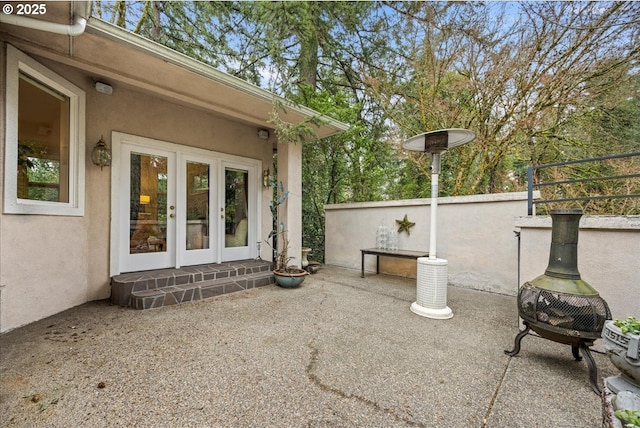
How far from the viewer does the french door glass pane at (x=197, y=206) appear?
14.7 feet

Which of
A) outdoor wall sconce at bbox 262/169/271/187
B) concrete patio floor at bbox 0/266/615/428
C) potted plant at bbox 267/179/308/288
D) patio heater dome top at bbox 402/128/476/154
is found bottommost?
concrete patio floor at bbox 0/266/615/428

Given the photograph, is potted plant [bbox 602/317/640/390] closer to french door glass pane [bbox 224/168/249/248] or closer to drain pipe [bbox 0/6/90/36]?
drain pipe [bbox 0/6/90/36]

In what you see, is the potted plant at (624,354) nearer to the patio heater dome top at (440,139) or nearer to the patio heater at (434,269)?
the patio heater at (434,269)

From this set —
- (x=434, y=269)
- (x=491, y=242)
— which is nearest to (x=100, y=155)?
(x=434, y=269)

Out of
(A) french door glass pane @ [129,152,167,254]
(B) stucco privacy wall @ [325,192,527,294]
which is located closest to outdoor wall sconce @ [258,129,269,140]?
(A) french door glass pane @ [129,152,167,254]

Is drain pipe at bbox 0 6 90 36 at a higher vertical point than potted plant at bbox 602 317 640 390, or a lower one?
higher

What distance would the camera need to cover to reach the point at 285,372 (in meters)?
1.97

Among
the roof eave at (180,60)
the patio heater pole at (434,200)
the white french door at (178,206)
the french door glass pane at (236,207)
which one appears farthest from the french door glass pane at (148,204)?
the patio heater pole at (434,200)

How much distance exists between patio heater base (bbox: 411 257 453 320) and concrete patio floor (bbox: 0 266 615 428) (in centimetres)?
14

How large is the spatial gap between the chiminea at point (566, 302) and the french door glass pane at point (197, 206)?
4478mm

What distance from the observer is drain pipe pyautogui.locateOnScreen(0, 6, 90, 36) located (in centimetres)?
221

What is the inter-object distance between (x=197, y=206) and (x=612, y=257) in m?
5.24

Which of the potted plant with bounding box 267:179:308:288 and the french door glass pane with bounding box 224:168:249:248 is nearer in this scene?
the potted plant with bounding box 267:179:308:288

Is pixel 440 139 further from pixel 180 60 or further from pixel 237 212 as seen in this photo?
pixel 237 212
